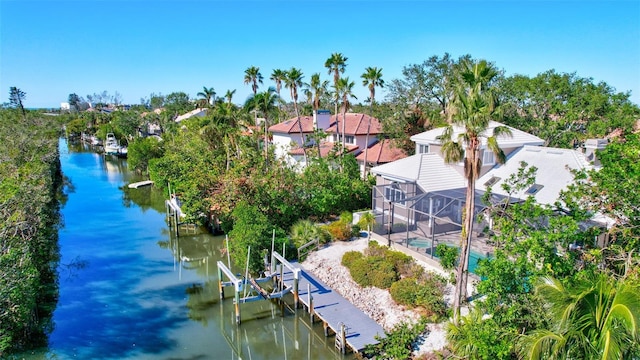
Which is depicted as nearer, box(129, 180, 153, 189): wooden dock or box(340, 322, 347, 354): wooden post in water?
box(340, 322, 347, 354): wooden post in water

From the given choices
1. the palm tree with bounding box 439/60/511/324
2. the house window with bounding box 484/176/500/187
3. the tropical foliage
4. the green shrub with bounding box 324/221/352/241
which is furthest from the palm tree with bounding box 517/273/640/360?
the green shrub with bounding box 324/221/352/241

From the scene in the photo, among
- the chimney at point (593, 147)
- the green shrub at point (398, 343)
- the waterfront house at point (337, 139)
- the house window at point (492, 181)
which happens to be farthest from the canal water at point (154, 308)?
the chimney at point (593, 147)

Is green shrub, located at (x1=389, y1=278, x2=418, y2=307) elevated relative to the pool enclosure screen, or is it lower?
lower

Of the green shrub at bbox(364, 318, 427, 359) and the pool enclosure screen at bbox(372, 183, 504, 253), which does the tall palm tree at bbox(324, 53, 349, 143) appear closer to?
the pool enclosure screen at bbox(372, 183, 504, 253)

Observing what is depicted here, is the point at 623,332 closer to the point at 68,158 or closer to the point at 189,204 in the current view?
the point at 189,204

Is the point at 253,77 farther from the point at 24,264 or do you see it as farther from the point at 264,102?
the point at 24,264

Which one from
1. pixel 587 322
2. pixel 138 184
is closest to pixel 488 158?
pixel 587 322
